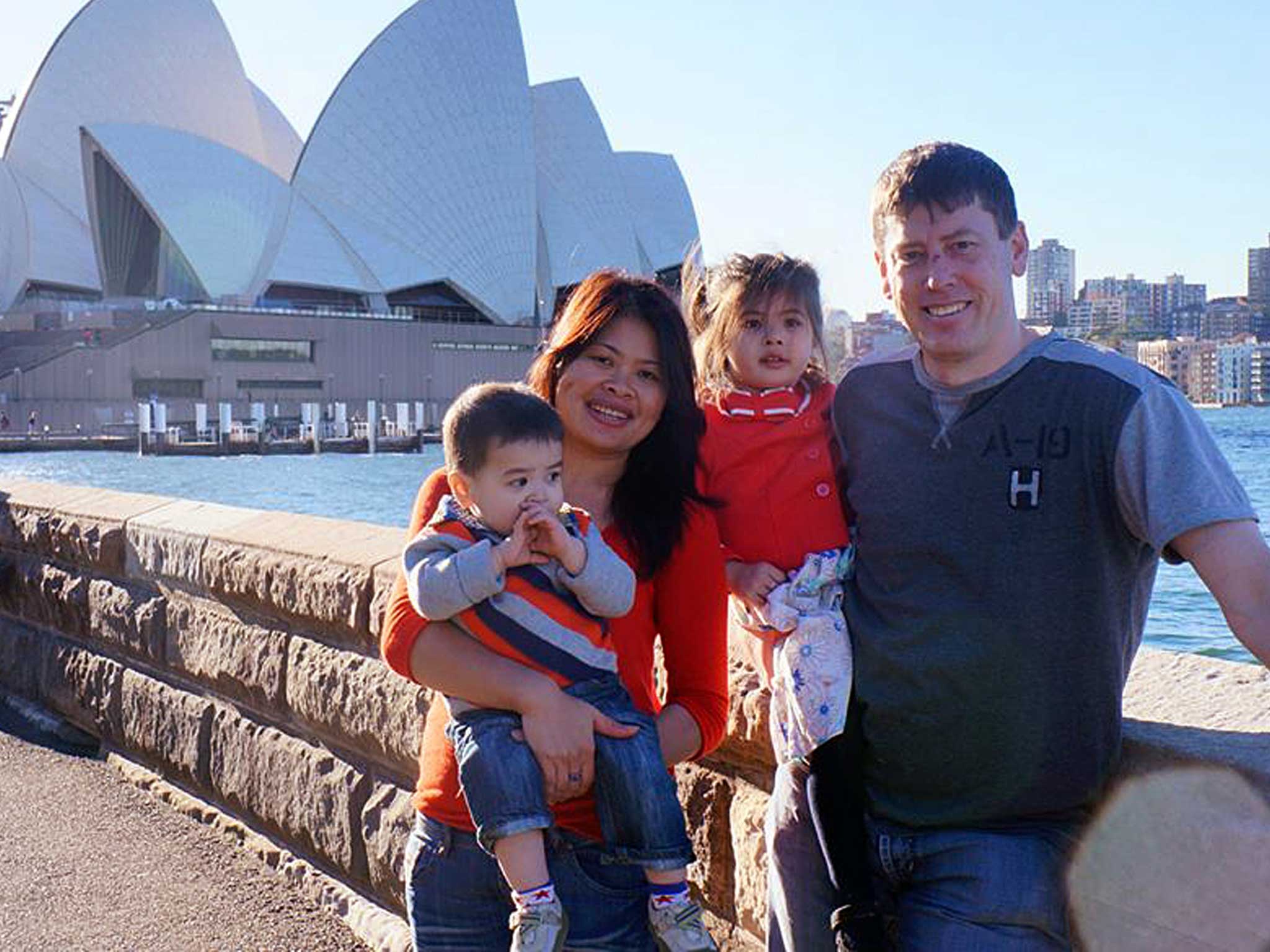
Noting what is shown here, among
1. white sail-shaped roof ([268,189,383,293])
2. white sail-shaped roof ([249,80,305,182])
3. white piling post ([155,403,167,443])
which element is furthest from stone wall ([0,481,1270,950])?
white sail-shaped roof ([249,80,305,182])

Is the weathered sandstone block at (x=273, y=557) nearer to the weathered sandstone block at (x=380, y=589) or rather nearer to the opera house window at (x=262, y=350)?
the weathered sandstone block at (x=380, y=589)

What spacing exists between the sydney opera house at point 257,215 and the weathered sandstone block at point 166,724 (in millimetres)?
35006

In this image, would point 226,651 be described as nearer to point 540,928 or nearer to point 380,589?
point 380,589

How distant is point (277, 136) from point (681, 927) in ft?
161

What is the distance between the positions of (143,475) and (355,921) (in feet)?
78.2

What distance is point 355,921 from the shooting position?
2420mm

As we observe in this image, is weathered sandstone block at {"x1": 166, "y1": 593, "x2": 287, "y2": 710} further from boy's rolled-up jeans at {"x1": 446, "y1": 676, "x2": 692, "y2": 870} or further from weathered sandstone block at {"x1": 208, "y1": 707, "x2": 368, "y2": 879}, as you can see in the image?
boy's rolled-up jeans at {"x1": 446, "y1": 676, "x2": 692, "y2": 870}

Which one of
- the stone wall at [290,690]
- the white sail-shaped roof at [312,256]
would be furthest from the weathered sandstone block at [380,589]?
the white sail-shaped roof at [312,256]

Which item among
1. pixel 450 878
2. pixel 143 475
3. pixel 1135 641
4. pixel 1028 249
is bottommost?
pixel 143 475

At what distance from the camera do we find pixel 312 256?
1581 inches

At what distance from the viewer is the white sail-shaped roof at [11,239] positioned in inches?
Result: 1575

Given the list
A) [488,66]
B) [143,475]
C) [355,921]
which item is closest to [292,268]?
[488,66]

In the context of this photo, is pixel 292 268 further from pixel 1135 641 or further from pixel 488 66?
pixel 1135 641

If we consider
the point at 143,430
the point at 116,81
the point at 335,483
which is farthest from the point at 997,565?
the point at 116,81
